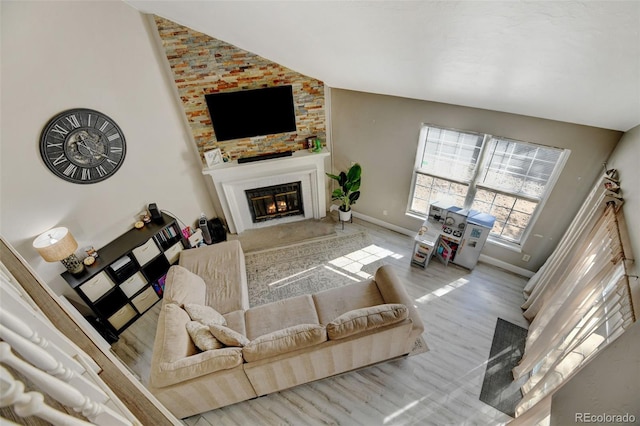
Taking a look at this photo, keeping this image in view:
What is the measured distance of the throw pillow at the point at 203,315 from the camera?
2.82 meters

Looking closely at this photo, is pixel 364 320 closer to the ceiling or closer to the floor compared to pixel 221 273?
closer to the ceiling

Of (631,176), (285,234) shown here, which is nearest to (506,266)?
(631,176)

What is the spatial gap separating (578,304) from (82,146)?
16.5 ft

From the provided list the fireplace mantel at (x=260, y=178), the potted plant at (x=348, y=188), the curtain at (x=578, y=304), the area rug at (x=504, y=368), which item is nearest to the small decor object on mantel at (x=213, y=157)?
the fireplace mantel at (x=260, y=178)

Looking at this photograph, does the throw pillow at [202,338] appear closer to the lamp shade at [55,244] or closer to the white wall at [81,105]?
the lamp shade at [55,244]

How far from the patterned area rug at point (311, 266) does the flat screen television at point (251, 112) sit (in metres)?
1.93

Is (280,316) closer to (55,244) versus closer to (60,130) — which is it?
(55,244)

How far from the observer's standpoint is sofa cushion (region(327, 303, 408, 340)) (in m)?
2.52

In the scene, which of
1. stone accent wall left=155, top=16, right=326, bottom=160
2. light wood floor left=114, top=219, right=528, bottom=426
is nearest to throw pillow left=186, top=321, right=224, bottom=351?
light wood floor left=114, top=219, right=528, bottom=426

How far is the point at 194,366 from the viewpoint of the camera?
7.72 ft

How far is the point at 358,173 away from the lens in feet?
15.0

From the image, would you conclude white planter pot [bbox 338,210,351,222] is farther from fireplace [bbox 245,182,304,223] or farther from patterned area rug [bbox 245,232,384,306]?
fireplace [bbox 245,182,304,223]

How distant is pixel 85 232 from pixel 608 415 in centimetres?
464

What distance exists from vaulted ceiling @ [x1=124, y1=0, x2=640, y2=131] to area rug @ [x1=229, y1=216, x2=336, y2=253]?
8.24ft
